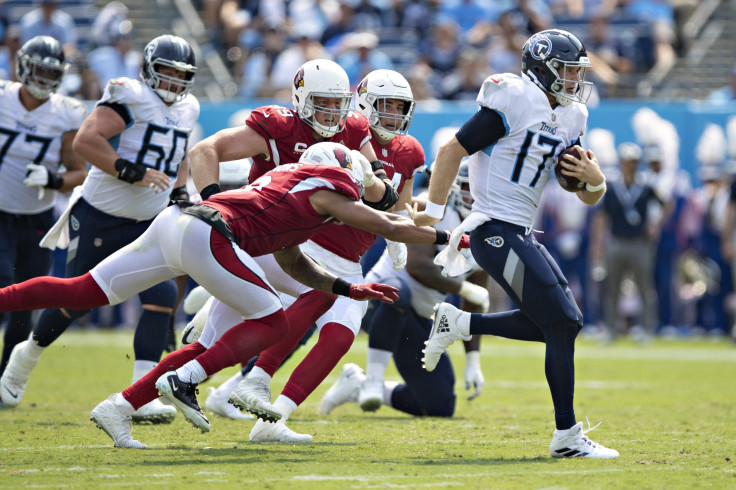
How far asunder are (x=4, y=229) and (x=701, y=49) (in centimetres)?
1098

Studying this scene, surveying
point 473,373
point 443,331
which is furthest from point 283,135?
point 473,373

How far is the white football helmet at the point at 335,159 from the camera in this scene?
16.6 ft

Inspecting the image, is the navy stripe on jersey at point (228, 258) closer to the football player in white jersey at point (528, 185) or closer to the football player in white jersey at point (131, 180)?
the football player in white jersey at point (528, 185)

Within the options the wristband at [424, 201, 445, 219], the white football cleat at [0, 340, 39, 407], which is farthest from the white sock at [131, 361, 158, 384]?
the wristband at [424, 201, 445, 219]

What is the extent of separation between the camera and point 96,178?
636 cm

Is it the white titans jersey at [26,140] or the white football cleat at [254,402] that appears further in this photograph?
the white titans jersey at [26,140]

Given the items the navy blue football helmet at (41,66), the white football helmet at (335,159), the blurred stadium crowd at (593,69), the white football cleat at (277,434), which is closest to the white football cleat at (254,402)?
the white football cleat at (277,434)

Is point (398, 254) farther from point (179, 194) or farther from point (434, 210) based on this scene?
point (179, 194)

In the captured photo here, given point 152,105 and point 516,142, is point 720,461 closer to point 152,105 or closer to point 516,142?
point 516,142

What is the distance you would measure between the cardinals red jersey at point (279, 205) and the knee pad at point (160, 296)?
4.74 feet

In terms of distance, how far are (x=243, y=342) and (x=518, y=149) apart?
1.59 meters

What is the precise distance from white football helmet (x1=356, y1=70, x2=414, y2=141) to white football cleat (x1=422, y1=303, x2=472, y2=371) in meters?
1.20

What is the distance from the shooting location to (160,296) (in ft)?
20.2

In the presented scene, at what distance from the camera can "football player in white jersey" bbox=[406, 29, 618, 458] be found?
16.1ft
